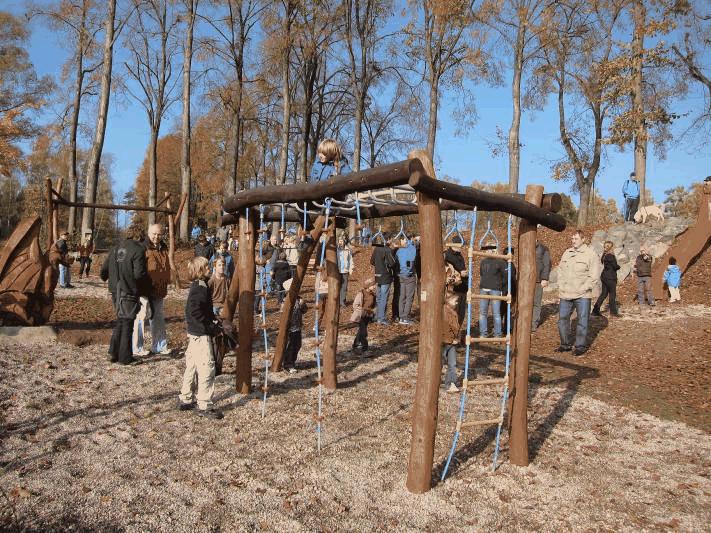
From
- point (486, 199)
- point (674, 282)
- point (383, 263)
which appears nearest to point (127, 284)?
point (486, 199)

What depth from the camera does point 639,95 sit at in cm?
2044

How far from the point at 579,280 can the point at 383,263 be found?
13.8ft

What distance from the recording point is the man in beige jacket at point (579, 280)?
9.44 metres

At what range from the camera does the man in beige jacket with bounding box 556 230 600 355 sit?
9.44 metres

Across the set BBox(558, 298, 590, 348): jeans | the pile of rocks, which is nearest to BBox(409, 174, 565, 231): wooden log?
BBox(558, 298, 590, 348): jeans

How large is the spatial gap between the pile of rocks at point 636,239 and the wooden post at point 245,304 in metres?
12.1

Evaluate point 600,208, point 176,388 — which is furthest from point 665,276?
point 600,208

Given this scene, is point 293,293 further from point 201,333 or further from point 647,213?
point 647,213

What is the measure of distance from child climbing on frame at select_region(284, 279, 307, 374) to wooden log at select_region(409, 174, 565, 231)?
12.4 feet

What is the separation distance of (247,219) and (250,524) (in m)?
3.87

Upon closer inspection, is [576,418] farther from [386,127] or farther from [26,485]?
[386,127]

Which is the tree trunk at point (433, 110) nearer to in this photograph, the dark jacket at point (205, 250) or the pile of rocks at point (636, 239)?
the pile of rocks at point (636, 239)

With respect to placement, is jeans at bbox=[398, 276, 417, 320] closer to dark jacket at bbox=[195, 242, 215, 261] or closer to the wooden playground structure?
the wooden playground structure

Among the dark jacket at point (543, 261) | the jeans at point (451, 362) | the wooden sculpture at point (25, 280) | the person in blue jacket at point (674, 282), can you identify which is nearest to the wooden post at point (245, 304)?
the jeans at point (451, 362)
